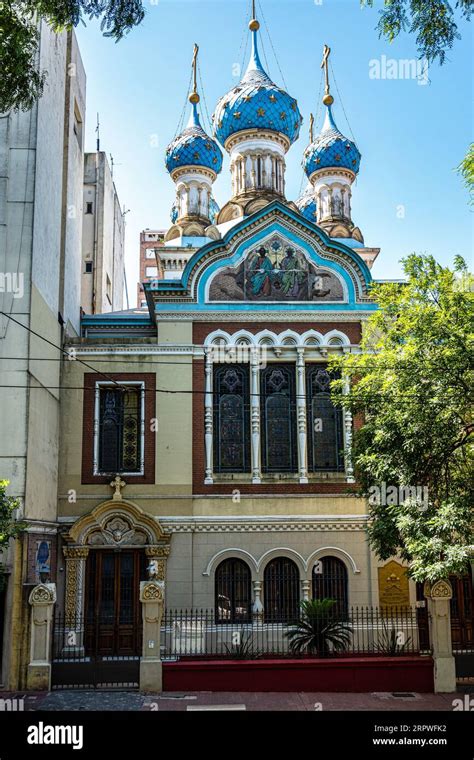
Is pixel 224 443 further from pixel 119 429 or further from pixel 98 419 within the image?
pixel 98 419

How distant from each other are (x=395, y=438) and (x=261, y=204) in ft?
42.3

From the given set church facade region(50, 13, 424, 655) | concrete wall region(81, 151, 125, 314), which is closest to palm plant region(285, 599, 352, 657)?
church facade region(50, 13, 424, 655)

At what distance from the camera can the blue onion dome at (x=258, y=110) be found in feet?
92.0

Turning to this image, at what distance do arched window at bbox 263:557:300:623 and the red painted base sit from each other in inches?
129

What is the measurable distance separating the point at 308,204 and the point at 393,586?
20156 millimetres

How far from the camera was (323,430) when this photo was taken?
21.8 meters

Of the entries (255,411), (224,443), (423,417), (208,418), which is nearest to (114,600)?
(224,443)

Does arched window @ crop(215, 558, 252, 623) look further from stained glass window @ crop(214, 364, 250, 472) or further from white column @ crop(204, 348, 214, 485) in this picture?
stained glass window @ crop(214, 364, 250, 472)

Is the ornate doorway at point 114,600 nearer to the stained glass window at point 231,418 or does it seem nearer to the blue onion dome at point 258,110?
the stained glass window at point 231,418

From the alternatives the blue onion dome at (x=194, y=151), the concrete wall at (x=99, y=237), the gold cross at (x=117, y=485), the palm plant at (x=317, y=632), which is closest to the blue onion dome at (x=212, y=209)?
the blue onion dome at (x=194, y=151)

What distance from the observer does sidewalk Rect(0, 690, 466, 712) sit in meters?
15.2

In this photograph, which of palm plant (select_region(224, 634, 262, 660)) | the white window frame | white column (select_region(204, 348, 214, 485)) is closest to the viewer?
palm plant (select_region(224, 634, 262, 660))
